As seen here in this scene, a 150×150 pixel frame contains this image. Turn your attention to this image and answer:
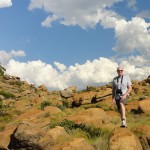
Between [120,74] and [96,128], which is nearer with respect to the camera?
[120,74]

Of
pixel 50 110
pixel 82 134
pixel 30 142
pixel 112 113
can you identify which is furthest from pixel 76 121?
pixel 50 110

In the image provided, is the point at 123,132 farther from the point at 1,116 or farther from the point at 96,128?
the point at 1,116

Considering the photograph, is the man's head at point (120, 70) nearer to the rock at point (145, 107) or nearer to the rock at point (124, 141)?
the rock at point (124, 141)

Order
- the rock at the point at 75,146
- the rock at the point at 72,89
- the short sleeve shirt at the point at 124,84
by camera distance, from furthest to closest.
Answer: the rock at the point at 72,89
the short sleeve shirt at the point at 124,84
the rock at the point at 75,146

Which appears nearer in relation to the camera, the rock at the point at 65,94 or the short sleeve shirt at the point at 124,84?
the short sleeve shirt at the point at 124,84

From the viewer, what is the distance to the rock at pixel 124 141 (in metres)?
13.4

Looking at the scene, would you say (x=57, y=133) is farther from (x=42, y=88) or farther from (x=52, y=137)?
(x=42, y=88)

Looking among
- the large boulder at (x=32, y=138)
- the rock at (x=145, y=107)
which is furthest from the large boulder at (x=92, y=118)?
the rock at (x=145, y=107)

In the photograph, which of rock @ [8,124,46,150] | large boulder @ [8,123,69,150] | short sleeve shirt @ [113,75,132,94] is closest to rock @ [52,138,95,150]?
large boulder @ [8,123,69,150]

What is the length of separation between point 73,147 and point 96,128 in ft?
10.3

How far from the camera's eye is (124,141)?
44.5ft

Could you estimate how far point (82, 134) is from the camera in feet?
53.8

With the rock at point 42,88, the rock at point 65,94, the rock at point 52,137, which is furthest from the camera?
the rock at point 42,88

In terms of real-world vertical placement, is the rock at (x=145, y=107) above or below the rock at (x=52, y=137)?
above
